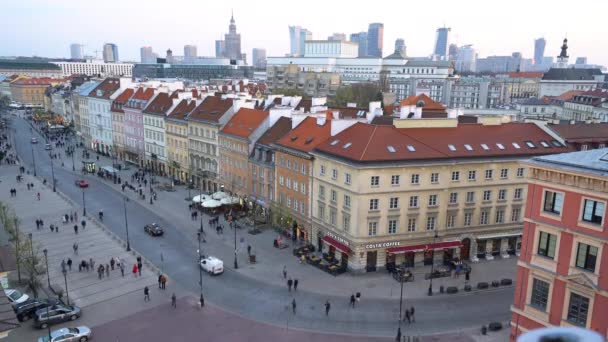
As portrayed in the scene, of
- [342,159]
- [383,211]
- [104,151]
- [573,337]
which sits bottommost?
[104,151]

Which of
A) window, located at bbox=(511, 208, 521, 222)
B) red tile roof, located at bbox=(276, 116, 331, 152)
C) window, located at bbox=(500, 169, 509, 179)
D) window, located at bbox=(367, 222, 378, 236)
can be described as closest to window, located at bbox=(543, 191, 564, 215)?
window, located at bbox=(367, 222, 378, 236)

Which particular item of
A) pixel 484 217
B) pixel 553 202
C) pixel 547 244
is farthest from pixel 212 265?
pixel 553 202

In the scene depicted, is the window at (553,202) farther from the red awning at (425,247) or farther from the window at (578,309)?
the red awning at (425,247)

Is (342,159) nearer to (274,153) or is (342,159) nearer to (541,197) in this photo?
(274,153)

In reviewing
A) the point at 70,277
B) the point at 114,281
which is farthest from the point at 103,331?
the point at 70,277

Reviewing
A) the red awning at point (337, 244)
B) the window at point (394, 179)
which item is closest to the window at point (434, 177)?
the window at point (394, 179)

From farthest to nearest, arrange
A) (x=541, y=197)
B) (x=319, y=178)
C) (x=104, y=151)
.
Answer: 1. (x=104, y=151)
2. (x=319, y=178)
3. (x=541, y=197)

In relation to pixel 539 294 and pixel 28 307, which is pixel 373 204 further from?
pixel 28 307
